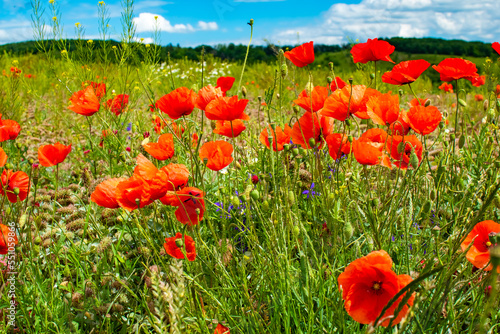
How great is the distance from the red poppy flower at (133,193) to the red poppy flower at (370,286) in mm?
610

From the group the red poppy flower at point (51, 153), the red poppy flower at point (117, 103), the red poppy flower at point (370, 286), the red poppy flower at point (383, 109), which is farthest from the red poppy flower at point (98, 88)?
the red poppy flower at point (370, 286)

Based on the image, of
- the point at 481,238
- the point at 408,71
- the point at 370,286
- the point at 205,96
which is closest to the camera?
the point at 370,286

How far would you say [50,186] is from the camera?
9.52 ft

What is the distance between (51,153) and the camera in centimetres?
167

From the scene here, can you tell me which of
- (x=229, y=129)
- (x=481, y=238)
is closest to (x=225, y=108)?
(x=229, y=129)

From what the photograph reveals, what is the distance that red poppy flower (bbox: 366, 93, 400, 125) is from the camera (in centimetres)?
130

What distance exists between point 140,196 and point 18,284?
771mm

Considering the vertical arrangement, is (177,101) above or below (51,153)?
above

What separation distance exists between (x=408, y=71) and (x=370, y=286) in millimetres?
1050

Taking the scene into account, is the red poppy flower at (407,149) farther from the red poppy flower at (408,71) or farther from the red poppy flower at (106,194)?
the red poppy flower at (106,194)

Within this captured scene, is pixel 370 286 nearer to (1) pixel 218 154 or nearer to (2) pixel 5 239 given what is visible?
(1) pixel 218 154

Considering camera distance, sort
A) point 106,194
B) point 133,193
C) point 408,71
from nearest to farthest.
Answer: point 133,193 < point 106,194 < point 408,71

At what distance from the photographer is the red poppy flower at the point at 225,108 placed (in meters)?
1.29

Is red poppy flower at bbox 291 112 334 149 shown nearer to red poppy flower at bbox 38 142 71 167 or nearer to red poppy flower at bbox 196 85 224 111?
red poppy flower at bbox 196 85 224 111
